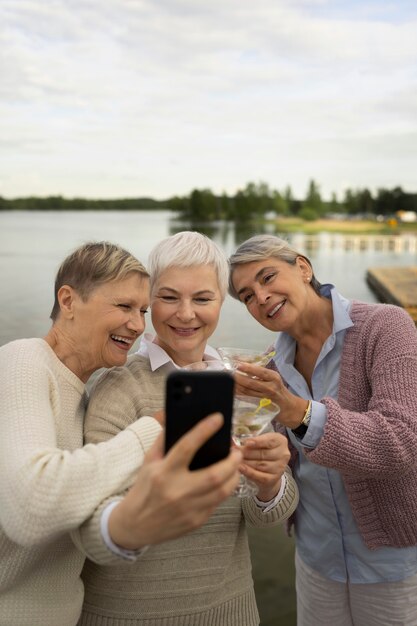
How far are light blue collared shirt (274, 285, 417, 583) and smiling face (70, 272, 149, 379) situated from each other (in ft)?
3.30

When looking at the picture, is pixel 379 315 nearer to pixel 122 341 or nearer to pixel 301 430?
pixel 301 430

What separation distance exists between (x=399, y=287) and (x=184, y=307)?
15.7 meters

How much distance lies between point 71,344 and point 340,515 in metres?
1.55

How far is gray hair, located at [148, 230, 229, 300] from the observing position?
2.40 meters

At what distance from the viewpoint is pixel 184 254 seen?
2400 mm

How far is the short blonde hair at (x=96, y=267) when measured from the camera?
81.4 inches

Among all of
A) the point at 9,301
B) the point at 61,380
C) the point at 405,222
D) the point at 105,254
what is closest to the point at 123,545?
the point at 61,380

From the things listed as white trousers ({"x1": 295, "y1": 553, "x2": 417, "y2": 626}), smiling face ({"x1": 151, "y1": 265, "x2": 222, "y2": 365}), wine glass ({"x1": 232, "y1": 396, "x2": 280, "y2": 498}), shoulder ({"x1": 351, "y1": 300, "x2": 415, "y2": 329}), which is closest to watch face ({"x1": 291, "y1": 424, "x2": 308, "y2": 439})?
wine glass ({"x1": 232, "y1": 396, "x2": 280, "y2": 498})

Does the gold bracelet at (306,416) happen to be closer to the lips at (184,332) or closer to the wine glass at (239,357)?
the wine glass at (239,357)

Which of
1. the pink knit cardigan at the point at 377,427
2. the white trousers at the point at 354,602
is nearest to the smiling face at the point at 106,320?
the pink knit cardigan at the point at 377,427

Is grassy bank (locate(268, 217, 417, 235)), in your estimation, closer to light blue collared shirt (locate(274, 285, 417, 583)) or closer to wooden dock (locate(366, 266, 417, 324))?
wooden dock (locate(366, 266, 417, 324))

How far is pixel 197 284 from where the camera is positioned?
96.0 inches

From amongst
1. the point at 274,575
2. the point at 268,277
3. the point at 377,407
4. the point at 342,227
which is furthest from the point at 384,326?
the point at 342,227

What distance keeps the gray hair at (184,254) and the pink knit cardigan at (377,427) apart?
732 mm
